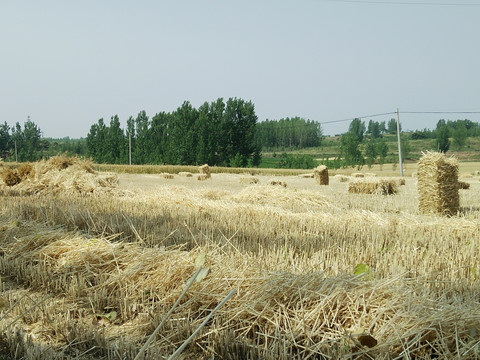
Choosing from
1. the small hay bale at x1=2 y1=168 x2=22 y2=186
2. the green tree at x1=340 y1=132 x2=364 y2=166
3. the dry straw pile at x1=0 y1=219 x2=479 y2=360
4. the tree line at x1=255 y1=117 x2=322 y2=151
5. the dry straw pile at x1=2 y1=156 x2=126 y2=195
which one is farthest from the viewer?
the tree line at x1=255 y1=117 x2=322 y2=151

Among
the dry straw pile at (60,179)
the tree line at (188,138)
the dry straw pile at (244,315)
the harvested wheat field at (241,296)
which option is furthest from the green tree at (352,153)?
the dry straw pile at (244,315)

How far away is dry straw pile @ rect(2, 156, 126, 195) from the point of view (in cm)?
1170

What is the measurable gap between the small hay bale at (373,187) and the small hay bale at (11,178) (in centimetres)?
1017

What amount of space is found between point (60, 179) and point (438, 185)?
904 cm

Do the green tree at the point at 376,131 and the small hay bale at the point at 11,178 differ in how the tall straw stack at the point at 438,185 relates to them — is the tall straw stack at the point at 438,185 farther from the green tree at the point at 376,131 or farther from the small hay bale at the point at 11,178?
the green tree at the point at 376,131

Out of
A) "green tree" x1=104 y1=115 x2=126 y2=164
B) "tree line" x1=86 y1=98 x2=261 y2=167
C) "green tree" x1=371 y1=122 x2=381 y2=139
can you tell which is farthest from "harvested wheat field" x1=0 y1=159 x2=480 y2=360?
"green tree" x1=371 y1=122 x2=381 y2=139

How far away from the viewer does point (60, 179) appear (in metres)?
12.1

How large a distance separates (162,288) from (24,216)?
16.3ft

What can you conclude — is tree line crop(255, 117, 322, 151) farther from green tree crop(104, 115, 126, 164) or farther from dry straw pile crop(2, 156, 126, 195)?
dry straw pile crop(2, 156, 126, 195)

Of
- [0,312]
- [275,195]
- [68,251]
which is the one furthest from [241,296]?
[275,195]

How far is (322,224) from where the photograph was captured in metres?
6.77

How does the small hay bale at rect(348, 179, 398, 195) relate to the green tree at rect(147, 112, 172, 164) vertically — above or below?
below

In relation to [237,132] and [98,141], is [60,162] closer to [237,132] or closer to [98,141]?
[237,132]

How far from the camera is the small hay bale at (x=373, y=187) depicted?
1525 cm
